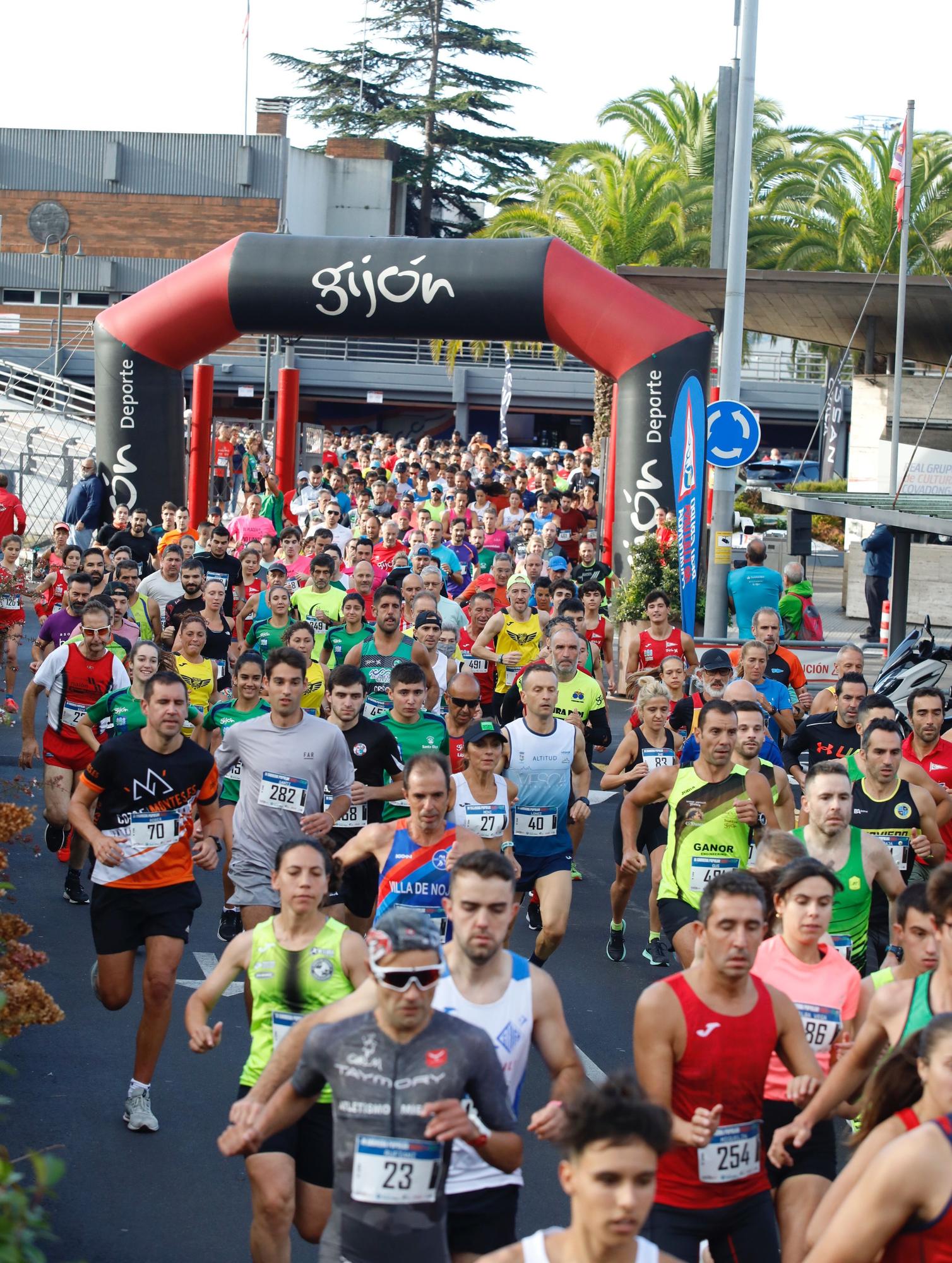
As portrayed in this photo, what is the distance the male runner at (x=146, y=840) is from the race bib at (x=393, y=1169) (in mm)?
2887

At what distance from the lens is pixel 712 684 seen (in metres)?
9.82

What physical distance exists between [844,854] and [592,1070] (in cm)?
164

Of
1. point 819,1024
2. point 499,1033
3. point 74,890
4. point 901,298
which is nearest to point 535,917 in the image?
point 74,890

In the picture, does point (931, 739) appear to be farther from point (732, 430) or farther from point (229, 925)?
point (732, 430)

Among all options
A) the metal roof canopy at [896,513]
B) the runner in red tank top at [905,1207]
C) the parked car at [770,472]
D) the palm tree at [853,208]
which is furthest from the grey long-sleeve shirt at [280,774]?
the parked car at [770,472]

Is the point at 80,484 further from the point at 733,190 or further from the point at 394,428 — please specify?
the point at 394,428

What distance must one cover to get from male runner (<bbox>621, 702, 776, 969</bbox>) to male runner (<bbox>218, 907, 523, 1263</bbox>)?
323 centimetres

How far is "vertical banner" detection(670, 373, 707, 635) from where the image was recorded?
16.3m

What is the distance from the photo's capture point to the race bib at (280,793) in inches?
290

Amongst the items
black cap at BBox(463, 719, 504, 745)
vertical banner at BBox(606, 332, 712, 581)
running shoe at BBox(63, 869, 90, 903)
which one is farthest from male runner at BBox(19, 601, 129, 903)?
vertical banner at BBox(606, 332, 712, 581)

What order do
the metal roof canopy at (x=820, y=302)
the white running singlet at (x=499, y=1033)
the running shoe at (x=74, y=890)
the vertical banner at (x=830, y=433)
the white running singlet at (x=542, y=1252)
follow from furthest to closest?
the vertical banner at (x=830, y=433) → the metal roof canopy at (x=820, y=302) → the running shoe at (x=74, y=890) → the white running singlet at (x=499, y=1033) → the white running singlet at (x=542, y=1252)

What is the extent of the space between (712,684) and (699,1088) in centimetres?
560

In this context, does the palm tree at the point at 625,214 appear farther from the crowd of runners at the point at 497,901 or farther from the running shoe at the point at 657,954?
the running shoe at the point at 657,954

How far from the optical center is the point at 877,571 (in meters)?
21.2
